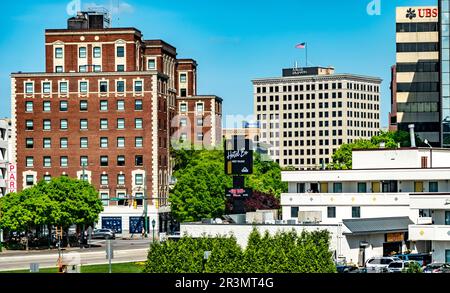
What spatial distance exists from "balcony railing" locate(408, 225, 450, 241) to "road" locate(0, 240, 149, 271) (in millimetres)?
5155

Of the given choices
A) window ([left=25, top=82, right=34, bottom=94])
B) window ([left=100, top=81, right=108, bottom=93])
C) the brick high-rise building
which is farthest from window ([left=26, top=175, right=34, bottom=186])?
window ([left=25, top=82, right=34, bottom=94])

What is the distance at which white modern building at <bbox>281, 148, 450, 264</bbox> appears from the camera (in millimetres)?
17750

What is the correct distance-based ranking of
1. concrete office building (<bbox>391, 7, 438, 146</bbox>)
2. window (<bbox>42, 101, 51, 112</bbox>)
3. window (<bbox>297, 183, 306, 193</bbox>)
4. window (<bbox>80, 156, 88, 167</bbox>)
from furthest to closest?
concrete office building (<bbox>391, 7, 438, 146</bbox>)
window (<bbox>297, 183, 306, 193</bbox>)
window (<bbox>80, 156, 88, 167</bbox>)
window (<bbox>42, 101, 51, 112</bbox>)

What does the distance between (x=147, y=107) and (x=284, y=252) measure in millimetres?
5274

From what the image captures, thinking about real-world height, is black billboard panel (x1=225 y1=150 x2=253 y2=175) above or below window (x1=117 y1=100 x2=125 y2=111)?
below

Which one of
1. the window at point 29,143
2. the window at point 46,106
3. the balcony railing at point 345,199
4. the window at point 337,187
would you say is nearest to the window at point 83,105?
the window at point 46,106

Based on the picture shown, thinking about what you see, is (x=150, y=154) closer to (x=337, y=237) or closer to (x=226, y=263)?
(x=337, y=237)

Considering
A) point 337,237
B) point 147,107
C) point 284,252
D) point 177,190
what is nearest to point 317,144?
point 337,237

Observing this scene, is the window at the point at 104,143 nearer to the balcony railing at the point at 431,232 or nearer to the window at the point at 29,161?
the window at the point at 29,161

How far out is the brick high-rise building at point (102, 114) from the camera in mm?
19047

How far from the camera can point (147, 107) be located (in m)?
20.4

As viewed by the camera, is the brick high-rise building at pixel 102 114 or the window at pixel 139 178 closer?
the brick high-rise building at pixel 102 114

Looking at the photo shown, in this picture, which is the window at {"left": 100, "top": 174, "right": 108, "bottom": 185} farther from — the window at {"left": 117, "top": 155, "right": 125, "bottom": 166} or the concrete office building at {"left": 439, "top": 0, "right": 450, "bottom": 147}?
the concrete office building at {"left": 439, "top": 0, "right": 450, "bottom": 147}

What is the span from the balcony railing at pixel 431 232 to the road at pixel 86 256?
5155 mm
